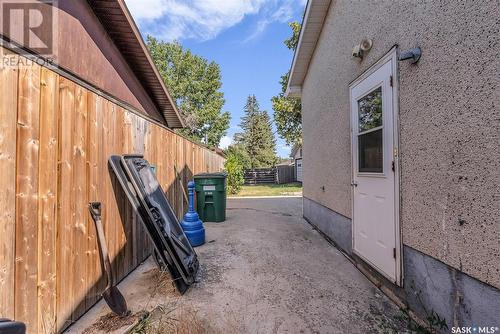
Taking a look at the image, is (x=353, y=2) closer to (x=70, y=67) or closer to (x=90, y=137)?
(x=90, y=137)

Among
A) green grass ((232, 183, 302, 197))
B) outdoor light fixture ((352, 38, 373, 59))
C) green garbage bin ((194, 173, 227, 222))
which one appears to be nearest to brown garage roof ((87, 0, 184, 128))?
green garbage bin ((194, 173, 227, 222))

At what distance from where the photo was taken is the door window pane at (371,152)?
9.05 feet

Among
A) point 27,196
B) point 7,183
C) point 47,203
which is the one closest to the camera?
point 7,183

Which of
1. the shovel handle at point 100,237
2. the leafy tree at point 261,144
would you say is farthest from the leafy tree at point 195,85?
the shovel handle at point 100,237

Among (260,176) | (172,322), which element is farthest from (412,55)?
(260,176)

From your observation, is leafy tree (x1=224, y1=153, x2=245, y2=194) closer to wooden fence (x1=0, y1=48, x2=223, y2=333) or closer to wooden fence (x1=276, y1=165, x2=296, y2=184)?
wooden fence (x1=276, y1=165, x2=296, y2=184)

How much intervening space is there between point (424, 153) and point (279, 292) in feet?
6.57

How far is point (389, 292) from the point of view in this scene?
8.23ft

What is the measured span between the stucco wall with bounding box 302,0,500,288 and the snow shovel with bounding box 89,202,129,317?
9.11ft

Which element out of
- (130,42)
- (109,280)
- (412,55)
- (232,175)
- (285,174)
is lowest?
(109,280)

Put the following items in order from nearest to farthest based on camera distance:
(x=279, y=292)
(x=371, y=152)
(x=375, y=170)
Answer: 1. (x=279, y=292)
2. (x=375, y=170)
3. (x=371, y=152)

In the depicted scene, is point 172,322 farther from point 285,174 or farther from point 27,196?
point 285,174

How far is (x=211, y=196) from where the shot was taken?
18.7 feet

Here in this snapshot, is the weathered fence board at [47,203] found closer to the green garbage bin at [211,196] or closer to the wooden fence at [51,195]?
the wooden fence at [51,195]
